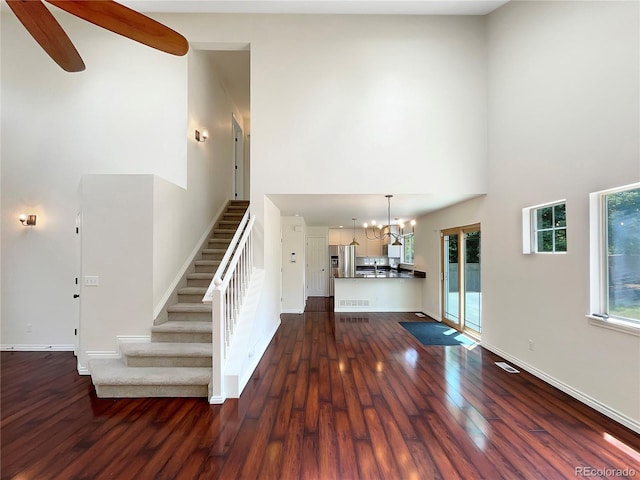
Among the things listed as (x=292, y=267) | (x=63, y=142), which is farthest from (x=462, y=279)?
(x=63, y=142)

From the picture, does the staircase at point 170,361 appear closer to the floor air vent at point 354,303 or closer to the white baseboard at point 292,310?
the white baseboard at point 292,310

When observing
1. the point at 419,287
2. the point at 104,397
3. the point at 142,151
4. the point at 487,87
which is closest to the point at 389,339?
the point at 419,287

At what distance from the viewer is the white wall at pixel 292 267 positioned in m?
6.87

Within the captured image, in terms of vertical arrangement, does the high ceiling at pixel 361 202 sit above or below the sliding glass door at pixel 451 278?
above

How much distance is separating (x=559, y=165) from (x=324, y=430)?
139 inches

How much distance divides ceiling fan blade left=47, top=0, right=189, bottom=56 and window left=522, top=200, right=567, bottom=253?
160 inches

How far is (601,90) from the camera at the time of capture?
2.57 m

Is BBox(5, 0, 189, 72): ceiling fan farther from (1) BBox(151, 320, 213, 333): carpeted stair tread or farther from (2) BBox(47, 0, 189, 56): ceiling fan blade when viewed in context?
(1) BBox(151, 320, 213, 333): carpeted stair tread

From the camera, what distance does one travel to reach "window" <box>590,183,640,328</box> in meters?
2.40

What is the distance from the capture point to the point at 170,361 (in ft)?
9.99

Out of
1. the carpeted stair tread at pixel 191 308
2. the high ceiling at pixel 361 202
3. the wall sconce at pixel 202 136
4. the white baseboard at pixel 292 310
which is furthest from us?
the white baseboard at pixel 292 310

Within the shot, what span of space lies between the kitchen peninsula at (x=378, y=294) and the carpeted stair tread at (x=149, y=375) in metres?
4.34

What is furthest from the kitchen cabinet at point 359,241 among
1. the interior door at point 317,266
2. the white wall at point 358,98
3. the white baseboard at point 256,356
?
the white wall at point 358,98

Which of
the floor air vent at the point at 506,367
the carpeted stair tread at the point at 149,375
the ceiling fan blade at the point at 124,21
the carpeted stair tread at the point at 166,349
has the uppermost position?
the ceiling fan blade at the point at 124,21
